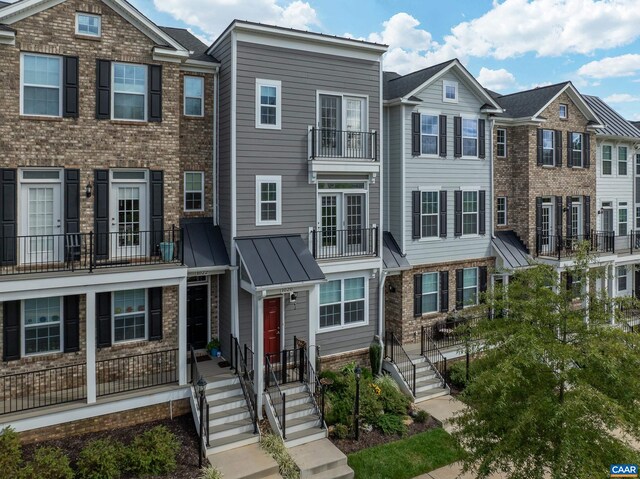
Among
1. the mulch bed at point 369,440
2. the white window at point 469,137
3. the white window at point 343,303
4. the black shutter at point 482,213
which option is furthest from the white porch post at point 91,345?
the black shutter at point 482,213

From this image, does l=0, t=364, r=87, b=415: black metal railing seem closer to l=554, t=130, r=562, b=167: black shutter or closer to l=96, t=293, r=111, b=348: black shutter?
l=96, t=293, r=111, b=348: black shutter

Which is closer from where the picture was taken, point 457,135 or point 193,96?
point 193,96

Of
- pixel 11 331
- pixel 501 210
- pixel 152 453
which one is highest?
pixel 501 210

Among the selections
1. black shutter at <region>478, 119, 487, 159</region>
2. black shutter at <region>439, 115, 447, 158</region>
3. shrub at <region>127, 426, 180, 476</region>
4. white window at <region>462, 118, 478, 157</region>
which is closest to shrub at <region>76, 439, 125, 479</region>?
shrub at <region>127, 426, 180, 476</region>

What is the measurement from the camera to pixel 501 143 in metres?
21.1

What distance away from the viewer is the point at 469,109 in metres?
19.0

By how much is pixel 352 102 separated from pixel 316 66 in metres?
1.70

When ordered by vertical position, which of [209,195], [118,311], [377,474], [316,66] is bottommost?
[377,474]

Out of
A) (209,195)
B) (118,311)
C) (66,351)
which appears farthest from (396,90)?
(66,351)

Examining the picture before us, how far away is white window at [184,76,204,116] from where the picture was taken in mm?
14836

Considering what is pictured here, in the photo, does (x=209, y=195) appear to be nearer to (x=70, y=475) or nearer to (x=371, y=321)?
(x=371, y=321)

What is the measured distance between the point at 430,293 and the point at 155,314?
10123 mm

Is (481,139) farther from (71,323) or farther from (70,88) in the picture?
(71,323)

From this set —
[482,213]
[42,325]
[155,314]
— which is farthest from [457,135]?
[42,325]
